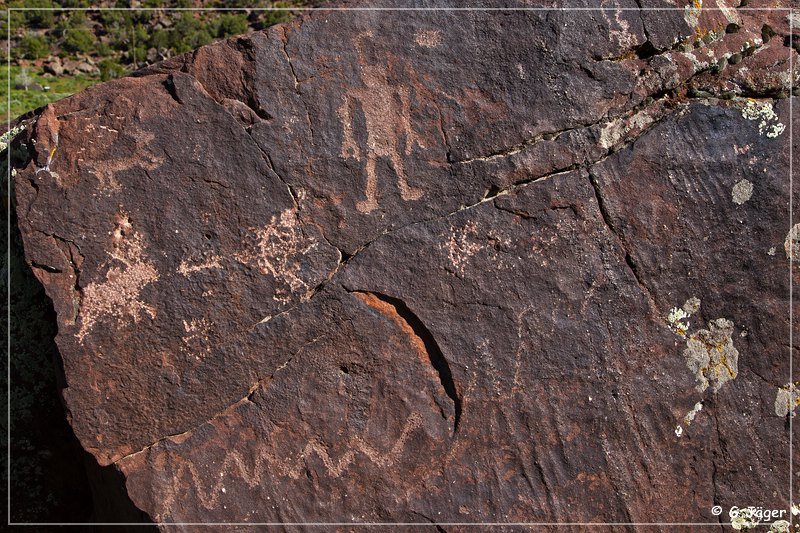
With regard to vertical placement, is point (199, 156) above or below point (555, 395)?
above

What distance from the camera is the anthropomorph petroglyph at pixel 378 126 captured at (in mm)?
2668

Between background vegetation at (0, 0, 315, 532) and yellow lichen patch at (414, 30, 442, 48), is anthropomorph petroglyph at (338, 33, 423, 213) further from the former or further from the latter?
background vegetation at (0, 0, 315, 532)

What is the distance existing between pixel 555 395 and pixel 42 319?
2111mm

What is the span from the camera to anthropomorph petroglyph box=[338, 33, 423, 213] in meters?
2.67

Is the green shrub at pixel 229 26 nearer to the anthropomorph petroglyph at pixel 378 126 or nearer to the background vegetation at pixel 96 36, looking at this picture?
the background vegetation at pixel 96 36

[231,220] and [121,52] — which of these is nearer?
[231,220]

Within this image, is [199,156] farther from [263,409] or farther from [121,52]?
[121,52]

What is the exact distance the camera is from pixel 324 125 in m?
2.67

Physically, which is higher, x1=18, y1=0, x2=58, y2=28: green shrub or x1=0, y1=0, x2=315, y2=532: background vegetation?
x1=18, y1=0, x2=58, y2=28: green shrub

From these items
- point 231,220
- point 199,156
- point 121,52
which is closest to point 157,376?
point 231,220

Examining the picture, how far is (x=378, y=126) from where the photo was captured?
8.81 feet

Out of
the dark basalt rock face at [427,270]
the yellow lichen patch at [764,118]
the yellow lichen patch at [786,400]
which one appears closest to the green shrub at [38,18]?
the dark basalt rock face at [427,270]

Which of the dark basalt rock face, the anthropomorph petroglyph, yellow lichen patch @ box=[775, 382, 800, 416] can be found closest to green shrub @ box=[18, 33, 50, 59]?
the dark basalt rock face

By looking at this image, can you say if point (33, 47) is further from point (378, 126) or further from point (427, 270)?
point (427, 270)
